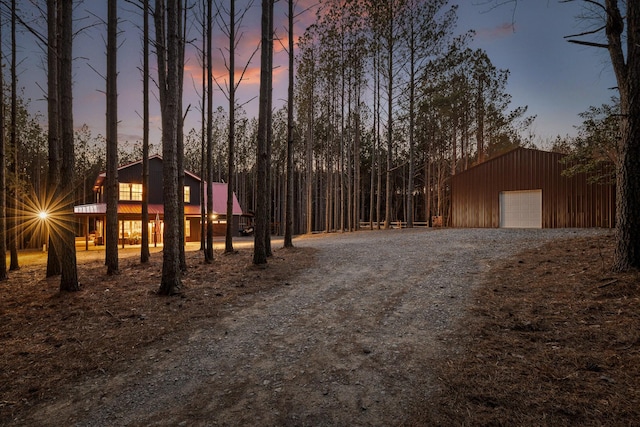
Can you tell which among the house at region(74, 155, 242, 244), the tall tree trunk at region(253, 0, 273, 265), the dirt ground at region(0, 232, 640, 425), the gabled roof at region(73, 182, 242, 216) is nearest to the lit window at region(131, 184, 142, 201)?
the house at region(74, 155, 242, 244)

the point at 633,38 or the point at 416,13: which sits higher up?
the point at 416,13

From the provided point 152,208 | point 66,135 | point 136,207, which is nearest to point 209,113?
point 66,135

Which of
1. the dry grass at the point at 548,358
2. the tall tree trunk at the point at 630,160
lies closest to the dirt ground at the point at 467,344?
the dry grass at the point at 548,358

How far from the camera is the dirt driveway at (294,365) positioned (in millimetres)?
3090

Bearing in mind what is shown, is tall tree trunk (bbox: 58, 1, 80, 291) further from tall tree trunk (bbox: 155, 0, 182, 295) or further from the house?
the house

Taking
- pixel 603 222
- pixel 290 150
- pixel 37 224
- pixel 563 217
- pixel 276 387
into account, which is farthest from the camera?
pixel 37 224

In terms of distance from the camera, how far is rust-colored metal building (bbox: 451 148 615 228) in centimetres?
1672

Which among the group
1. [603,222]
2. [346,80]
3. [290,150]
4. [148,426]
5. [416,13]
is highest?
[416,13]

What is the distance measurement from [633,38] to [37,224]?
35.1m

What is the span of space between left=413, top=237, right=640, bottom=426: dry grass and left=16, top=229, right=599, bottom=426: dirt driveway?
0.35 m

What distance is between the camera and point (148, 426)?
116 inches

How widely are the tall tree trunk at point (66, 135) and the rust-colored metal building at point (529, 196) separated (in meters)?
19.4

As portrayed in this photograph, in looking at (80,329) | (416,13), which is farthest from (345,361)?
(416,13)

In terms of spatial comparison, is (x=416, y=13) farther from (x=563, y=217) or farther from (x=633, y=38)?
(x=633, y=38)
